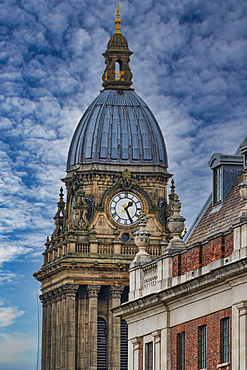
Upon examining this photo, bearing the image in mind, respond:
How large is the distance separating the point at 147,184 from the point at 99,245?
324 inches

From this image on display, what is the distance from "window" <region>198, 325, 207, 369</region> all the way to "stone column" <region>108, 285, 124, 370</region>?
204 feet

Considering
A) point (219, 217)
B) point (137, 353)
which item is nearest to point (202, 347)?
point (219, 217)

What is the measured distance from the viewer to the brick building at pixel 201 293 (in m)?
62.1

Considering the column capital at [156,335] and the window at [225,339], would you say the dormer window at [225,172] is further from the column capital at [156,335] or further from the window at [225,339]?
the window at [225,339]

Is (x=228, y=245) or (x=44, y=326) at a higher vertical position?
(x=44, y=326)

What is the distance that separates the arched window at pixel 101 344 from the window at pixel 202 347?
6424cm

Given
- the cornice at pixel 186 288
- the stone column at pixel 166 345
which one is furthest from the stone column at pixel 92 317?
the stone column at pixel 166 345

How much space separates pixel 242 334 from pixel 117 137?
7680 cm

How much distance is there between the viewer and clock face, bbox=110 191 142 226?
133750 millimetres

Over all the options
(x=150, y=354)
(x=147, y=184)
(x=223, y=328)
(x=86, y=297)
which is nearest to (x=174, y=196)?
(x=147, y=184)

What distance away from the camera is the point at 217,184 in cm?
7388

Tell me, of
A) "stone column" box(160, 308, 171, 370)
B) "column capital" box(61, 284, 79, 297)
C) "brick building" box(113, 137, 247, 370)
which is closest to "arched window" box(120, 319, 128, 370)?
"column capital" box(61, 284, 79, 297)

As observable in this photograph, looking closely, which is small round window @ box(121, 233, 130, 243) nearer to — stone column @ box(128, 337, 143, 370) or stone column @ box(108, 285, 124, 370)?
stone column @ box(108, 285, 124, 370)

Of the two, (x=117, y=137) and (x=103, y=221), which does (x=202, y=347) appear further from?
(x=117, y=137)
